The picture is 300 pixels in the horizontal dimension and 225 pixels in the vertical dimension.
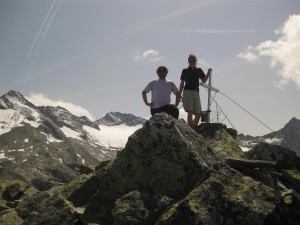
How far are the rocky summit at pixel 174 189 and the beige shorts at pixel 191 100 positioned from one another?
3406mm

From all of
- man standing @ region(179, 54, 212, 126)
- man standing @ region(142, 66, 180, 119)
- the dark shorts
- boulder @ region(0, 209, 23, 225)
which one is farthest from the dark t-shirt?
boulder @ region(0, 209, 23, 225)

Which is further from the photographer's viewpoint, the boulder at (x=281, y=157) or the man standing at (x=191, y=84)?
the man standing at (x=191, y=84)

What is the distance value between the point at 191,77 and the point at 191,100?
1140 millimetres

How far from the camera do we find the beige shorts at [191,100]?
18109mm

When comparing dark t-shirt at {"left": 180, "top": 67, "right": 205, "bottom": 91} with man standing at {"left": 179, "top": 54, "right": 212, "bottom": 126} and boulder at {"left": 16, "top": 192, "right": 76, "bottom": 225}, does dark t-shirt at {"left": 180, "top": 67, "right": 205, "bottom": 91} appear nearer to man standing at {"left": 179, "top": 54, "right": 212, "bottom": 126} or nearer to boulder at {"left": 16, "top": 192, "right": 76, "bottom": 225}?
man standing at {"left": 179, "top": 54, "right": 212, "bottom": 126}

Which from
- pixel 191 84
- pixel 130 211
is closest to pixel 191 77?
pixel 191 84

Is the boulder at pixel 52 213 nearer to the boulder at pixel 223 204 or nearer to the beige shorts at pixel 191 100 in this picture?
the boulder at pixel 223 204

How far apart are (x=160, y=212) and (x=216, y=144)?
6164 mm

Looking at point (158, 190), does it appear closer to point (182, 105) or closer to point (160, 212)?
point (160, 212)

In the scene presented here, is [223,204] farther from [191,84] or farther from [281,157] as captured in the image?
[191,84]

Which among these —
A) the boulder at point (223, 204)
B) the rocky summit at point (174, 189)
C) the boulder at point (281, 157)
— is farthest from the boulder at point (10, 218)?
the boulder at point (281, 157)

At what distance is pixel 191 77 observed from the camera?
712 inches

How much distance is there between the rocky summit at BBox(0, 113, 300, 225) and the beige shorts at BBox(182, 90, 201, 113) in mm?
3406

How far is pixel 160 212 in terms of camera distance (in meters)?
10.2
